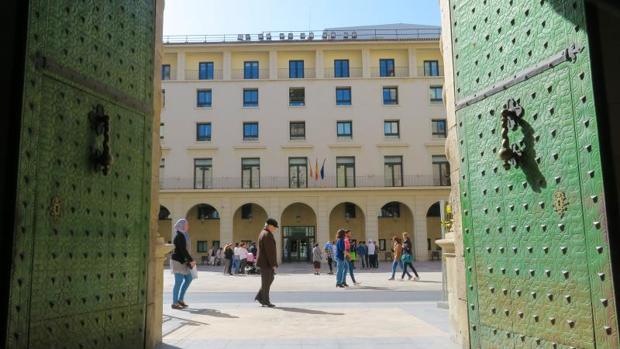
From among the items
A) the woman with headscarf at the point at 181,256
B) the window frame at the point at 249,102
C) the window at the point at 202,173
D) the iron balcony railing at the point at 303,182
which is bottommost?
the woman with headscarf at the point at 181,256

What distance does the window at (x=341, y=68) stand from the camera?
127ft

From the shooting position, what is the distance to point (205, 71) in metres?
38.8

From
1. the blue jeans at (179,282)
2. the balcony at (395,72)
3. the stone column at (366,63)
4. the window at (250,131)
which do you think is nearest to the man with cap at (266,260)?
the blue jeans at (179,282)

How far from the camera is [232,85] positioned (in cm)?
3828

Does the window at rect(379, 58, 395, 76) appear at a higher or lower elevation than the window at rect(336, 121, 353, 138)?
higher

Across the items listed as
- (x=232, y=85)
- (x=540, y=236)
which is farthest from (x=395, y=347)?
(x=232, y=85)

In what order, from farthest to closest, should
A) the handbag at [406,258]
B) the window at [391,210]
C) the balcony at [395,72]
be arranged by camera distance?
the window at [391,210], the balcony at [395,72], the handbag at [406,258]

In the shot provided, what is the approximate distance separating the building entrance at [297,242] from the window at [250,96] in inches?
377

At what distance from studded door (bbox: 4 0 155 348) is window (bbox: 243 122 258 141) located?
32346 millimetres

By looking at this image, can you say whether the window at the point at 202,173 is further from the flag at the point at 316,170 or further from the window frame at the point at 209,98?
the flag at the point at 316,170

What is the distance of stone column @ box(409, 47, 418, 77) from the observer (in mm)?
38281

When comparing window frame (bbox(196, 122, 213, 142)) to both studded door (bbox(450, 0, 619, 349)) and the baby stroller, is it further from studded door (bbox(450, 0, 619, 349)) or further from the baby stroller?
studded door (bbox(450, 0, 619, 349))

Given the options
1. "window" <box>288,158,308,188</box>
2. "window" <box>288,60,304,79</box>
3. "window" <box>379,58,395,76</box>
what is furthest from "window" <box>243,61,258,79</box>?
"window" <box>379,58,395,76</box>

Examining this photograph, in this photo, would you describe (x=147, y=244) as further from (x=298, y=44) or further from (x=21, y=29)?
(x=298, y=44)
